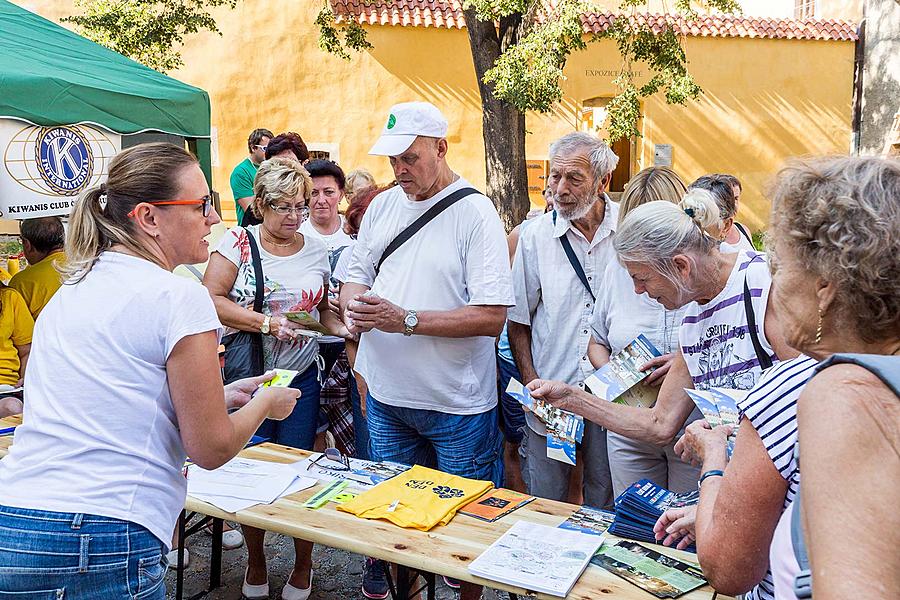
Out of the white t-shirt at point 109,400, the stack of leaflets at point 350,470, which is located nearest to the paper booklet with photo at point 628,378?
the stack of leaflets at point 350,470

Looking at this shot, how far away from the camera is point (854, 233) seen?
1130 millimetres

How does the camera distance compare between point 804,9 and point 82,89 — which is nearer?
point 82,89

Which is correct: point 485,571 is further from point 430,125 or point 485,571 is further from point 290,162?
point 290,162

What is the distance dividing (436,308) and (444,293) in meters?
0.07

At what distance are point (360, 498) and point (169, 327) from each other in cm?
102

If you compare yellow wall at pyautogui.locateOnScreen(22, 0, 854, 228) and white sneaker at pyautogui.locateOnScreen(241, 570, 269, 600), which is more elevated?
yellow wall at pyautogui.locateOnScreen(22, 0, 854, 228)

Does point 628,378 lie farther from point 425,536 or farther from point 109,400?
point 109,400

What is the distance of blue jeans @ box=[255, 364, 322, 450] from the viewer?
3619 mm

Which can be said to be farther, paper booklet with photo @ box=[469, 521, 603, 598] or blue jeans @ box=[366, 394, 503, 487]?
blue jeans @ box=[366, 394, 503, 487]

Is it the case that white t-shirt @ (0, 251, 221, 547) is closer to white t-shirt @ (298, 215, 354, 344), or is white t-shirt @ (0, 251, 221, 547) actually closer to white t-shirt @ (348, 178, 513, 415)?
white t-shirt @ (348, 178, 513, 415)

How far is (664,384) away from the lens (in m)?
2.68

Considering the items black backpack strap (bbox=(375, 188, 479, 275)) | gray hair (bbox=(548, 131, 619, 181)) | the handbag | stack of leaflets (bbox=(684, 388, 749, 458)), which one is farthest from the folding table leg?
stack of leaflets (bbox=(684, 388, 749, 458))

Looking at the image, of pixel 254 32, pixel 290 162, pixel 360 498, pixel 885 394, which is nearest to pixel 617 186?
pixel 254 32

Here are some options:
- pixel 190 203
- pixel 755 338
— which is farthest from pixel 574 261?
pixel 190 203
